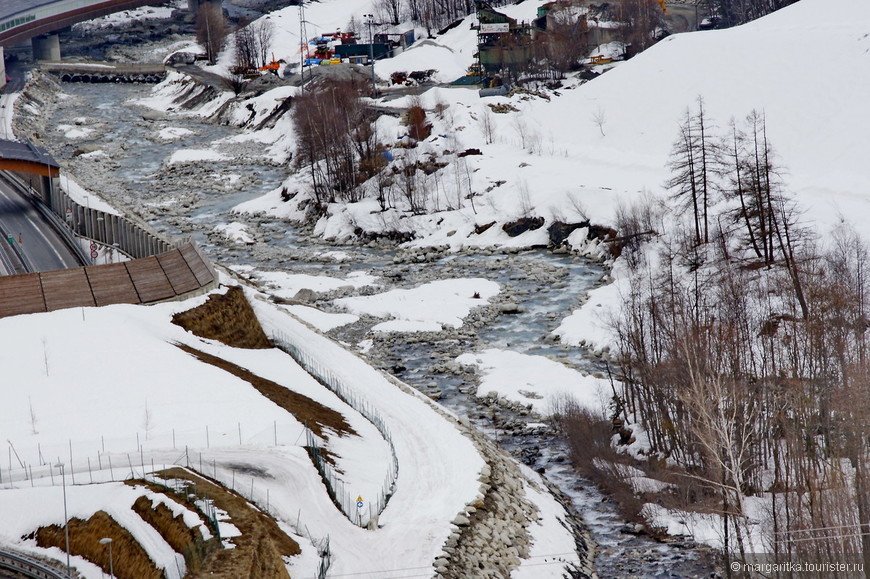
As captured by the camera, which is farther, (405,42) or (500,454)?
(405,42)

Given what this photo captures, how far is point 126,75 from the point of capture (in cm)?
14850

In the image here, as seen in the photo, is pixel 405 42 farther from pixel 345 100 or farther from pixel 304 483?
pixel 304 483

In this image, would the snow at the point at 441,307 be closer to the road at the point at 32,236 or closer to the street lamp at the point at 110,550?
the street lamp at the point at 110,550

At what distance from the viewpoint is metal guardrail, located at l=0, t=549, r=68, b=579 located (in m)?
23.3

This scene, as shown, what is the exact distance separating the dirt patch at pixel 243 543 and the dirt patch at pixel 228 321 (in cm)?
1529

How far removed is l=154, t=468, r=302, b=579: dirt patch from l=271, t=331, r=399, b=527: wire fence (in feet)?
11.2

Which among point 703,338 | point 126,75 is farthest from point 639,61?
point 126,75

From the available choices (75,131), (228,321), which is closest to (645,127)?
(228,321)

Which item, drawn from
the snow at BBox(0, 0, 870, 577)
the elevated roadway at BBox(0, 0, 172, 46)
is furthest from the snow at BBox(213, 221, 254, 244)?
the elevated roadway at BBox(0, 0, 172, 46)

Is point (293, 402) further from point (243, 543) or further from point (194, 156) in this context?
point (194, 156)

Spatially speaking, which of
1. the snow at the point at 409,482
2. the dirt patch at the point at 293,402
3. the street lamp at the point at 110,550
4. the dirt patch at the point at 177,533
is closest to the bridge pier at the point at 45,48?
the snow at the point at 409,482

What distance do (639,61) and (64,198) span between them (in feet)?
182

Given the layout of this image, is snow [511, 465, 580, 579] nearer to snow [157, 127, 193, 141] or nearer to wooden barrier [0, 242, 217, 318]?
wooden barrier [0, 242, 217, 318]

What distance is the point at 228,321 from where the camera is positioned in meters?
45.2
